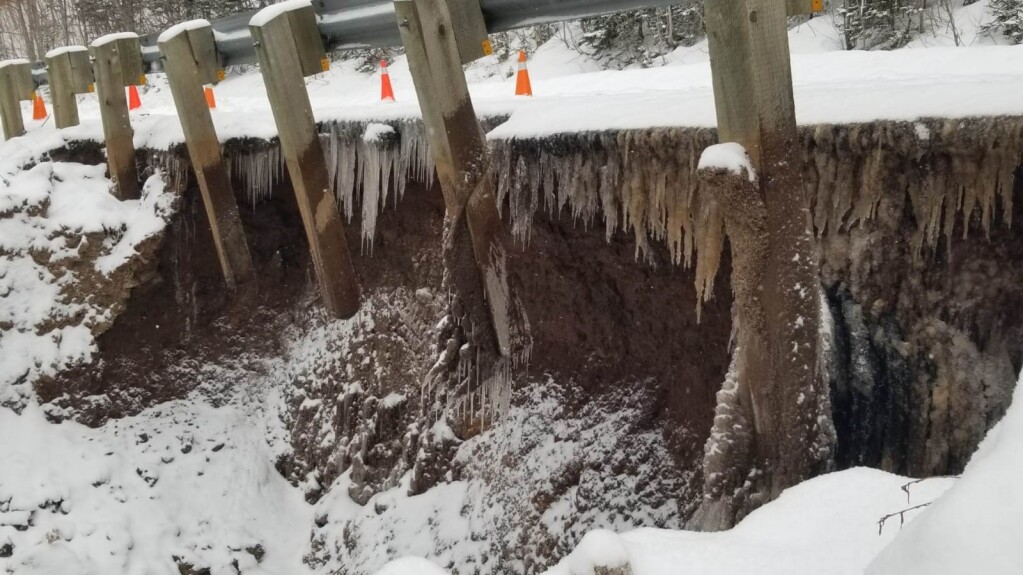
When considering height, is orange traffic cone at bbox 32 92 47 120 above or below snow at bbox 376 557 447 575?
above

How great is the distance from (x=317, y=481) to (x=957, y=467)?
473 centimetres

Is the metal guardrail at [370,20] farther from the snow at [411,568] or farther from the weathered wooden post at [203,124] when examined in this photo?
the snow at [411,568]

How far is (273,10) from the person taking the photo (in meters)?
5.76

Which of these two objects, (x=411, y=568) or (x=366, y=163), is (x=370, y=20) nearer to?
(x=366, y=163)

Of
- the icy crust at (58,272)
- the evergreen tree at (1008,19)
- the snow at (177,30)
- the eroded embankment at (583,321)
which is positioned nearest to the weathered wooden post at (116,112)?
the icy crust at (58,272)

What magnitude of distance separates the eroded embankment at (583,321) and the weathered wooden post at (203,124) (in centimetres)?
37

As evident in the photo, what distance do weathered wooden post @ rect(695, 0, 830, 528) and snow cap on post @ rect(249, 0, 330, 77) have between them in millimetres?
3197

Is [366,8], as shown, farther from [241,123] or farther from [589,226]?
[589,226]

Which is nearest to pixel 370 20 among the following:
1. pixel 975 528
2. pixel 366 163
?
pixel 366 163

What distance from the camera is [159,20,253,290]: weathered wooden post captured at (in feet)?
21.6

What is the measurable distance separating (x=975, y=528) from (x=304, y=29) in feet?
18.0

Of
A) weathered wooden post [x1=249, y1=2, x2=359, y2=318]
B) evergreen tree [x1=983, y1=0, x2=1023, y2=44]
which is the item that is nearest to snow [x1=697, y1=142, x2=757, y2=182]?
weathered wooden post [x1=249, y1=2, x2=359, y2=318]

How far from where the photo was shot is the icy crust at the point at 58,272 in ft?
22.5

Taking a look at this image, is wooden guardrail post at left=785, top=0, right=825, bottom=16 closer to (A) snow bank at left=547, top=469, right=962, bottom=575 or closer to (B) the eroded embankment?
(B) the eroded embankment
